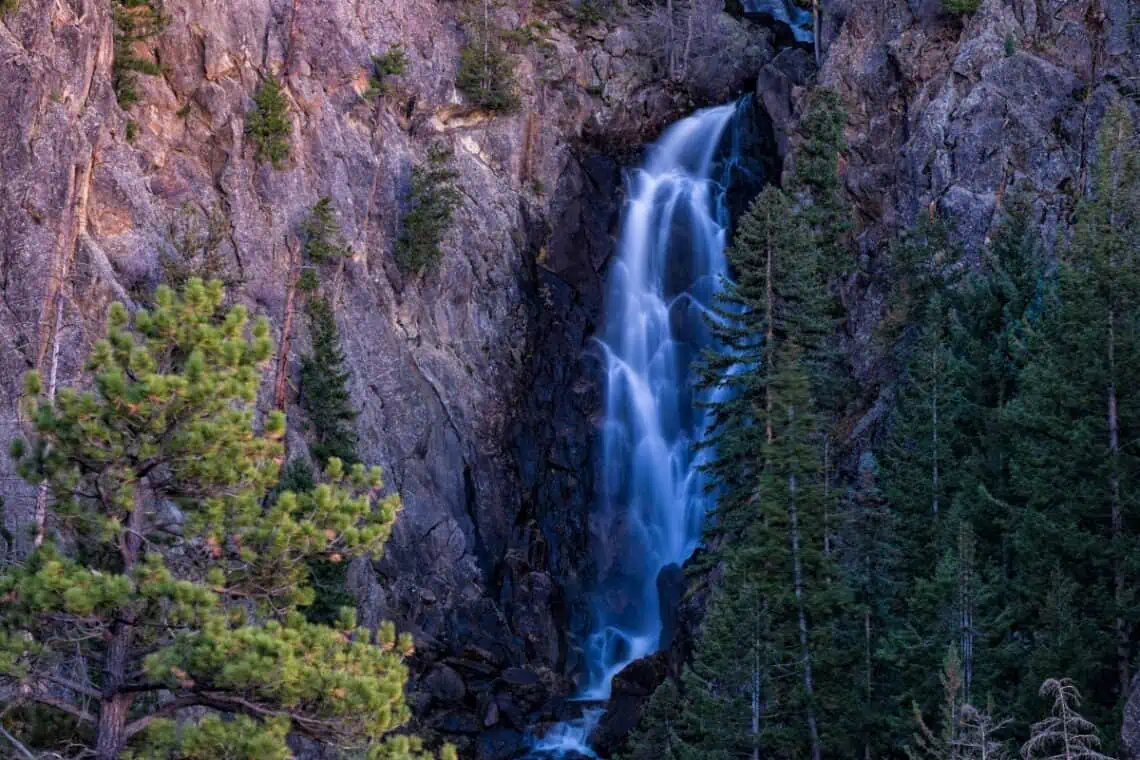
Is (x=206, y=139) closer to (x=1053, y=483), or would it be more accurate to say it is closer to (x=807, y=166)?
(x=807, y=166)

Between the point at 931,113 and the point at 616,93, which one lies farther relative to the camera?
the point at 616,93

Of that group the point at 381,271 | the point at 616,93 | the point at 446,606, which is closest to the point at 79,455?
the point at 446,606

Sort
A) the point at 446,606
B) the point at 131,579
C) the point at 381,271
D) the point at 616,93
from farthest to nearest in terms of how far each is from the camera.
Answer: the point at 616,93
the point at 381,271
the point at 446,606
the point at 131,579

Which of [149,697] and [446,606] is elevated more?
[446,606]

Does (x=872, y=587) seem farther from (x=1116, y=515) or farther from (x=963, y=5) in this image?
(x=963, y=5)

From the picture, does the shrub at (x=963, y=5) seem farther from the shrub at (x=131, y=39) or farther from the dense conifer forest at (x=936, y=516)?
the shrub at (x=131, y=39)

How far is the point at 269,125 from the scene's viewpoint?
138 feet

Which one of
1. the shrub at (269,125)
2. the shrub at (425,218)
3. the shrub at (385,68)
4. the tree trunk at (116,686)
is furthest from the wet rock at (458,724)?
the shrub at (385,68)

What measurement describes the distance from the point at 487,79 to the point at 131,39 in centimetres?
1445

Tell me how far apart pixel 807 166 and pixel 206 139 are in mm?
20208

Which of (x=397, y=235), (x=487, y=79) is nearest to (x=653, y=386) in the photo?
(x=397, y=235)

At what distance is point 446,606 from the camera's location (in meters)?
40.5

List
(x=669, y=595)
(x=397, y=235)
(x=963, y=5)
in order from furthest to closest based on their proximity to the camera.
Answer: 1. (x=397, y=235)
2. (x=963, y=5)
3. (x=669, y=595)

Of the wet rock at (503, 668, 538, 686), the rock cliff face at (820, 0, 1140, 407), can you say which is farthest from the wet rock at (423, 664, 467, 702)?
the rock cliff face at (820, 0, 1140, 407)
